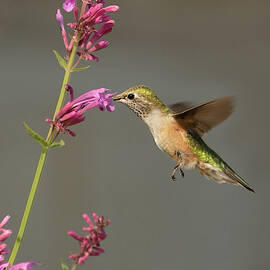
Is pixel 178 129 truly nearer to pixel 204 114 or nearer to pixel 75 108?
pixel 204 114

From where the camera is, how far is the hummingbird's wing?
151 centimetres

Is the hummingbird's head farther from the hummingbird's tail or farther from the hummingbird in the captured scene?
the hummingbird's tail

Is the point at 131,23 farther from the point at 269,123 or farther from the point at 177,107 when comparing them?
the point at 177,107

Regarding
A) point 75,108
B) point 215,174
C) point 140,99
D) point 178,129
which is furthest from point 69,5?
point 215,174

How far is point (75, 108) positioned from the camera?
1.20m

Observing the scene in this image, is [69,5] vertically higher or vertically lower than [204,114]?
higher

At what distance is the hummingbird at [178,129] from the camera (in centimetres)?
169

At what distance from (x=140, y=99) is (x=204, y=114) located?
225 millimetres

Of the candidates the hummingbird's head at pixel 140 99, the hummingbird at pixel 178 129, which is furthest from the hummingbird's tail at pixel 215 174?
the hummingbird's head at pixel 140 99

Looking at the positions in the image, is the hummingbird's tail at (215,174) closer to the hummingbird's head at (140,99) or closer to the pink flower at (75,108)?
the hummingbird's head at (140,99)

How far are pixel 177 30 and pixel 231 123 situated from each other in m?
0.82

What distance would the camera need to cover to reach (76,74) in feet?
12.5

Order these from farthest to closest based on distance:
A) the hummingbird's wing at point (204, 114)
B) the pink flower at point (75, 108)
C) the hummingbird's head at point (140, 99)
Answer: the hummingbird's head at point (140, 99) → the hummingbird's wing at point (204, 114) → the pink flower at point (75, 108)

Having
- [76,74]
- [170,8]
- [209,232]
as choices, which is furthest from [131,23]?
[209,232]
